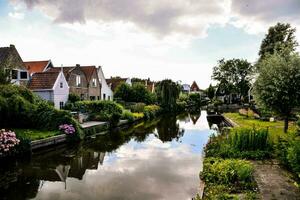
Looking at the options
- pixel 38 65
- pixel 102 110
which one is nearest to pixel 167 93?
pixel 38 65

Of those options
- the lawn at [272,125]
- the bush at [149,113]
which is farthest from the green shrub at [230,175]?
the bush at [149,113]

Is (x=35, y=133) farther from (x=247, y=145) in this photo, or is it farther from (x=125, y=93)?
(x=125, y=93)

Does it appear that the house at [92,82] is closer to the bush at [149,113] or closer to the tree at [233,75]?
the bush at [149,113]

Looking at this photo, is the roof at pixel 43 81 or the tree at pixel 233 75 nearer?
the roof at pixel 43 81

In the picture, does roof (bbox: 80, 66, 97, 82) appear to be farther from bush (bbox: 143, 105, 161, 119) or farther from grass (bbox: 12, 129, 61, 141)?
grass (bbox: 12, 129, 61, 141)

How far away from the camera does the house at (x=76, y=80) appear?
3738cm

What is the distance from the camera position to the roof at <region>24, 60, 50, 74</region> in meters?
38.7

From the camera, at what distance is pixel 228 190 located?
8.43 meters

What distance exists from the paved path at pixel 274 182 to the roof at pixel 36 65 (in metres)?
34.0

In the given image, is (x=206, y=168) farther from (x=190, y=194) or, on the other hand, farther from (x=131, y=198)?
(x=131, y=198)

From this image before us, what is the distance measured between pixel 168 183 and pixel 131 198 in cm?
212

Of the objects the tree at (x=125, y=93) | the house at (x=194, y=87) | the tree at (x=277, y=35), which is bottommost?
the tree at (x=125, y=93)

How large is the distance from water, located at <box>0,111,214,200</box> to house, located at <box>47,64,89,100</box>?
1882 cm

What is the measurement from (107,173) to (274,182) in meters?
7.05
